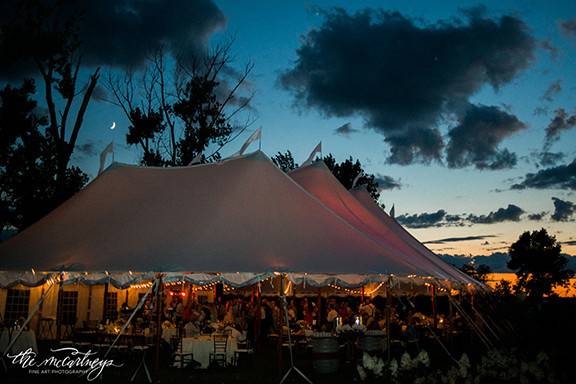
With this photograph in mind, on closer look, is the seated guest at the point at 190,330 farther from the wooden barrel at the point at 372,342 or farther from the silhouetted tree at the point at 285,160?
the silhouetted tree at the point at 285,160

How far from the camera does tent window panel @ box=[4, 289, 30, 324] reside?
1808 cm

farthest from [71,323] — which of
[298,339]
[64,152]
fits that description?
[298,339]

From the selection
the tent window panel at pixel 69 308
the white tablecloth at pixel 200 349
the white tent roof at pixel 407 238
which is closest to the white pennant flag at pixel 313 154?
the white tent roof at pixel 407 238

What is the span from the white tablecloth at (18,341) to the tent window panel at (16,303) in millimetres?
5990

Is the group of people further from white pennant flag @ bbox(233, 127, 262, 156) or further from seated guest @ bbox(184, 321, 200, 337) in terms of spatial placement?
white pennant flag @ bbox(233, 127, 262, 156)

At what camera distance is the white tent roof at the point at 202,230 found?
9.30m

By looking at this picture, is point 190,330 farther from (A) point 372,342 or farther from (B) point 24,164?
(B) point 24,164

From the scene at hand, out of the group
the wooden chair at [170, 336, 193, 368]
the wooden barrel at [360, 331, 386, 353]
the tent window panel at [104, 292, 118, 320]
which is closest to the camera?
the wooden chair at [170, 336, 193, 368]

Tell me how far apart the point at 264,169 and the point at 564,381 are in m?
7.05

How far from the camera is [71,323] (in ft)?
62.4

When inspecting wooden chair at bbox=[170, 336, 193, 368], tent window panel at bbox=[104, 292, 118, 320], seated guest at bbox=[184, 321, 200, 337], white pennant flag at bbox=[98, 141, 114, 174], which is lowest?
wooden chair at bbox=[170, 336, 193, 368]

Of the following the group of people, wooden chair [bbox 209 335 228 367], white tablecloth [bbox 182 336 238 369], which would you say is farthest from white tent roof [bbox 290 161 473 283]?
white tablecloth [bbox 182 336 238 369]

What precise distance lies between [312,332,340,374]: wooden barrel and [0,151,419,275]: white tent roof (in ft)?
8.35

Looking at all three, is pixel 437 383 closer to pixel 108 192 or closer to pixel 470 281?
pixel 470 281
